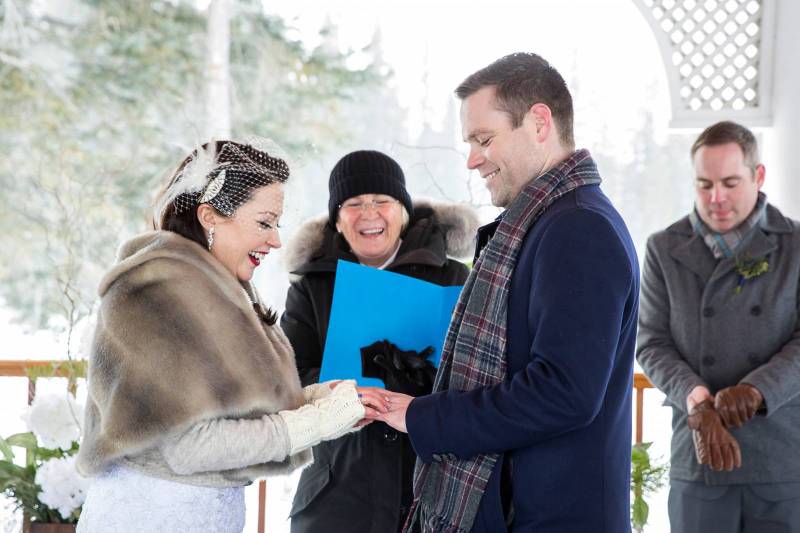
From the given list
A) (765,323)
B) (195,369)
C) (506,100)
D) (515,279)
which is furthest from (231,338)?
(765,323)

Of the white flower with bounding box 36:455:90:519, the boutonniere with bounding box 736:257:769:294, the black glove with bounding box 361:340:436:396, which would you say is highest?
the boutonniere with bounding box 736:257:769:294

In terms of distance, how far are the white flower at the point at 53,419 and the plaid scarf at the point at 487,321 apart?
6.18 ft

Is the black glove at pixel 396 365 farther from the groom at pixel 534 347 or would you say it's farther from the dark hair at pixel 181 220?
the dark hair at pixel 181 220

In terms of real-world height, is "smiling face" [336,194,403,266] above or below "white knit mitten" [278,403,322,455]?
above

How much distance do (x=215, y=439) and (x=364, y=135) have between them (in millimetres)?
6736

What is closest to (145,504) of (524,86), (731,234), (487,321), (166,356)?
(166,356)

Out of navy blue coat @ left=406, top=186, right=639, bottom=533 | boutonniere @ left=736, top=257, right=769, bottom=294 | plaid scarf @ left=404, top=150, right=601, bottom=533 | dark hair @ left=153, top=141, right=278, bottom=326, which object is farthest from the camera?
boutonniere @ left=736, top=257, right=769, bottom=294

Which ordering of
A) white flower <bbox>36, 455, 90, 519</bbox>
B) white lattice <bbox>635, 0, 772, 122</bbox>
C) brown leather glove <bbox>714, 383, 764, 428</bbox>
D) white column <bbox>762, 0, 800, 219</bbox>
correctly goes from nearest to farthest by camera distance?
brown leather glove <bbox>714, 383, 764, 428</bbox>
white flower <bbox>36, 455, 90, 519</bbox>
white column <bbox>762, 0, 800, 219</bbox>
white lattice <bbox>635, 0, 772, 122</bbox>

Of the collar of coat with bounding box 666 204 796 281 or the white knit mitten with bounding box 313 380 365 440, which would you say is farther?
the collar of coat with bounding box 666 204 796 281

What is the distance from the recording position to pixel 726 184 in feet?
8.98

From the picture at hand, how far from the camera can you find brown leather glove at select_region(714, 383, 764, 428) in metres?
2.52

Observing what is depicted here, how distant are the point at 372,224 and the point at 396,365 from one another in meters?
0.58

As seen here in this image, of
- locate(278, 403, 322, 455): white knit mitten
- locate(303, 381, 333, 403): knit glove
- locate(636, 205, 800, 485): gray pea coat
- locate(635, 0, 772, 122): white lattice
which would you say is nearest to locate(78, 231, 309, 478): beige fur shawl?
locate(278, 403, 322, 455): white knit mitten

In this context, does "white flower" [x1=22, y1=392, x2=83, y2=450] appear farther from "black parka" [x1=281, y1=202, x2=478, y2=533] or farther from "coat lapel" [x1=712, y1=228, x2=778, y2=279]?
"coat lapel" [x1=712, y1=228, x2=778, y2=279]
